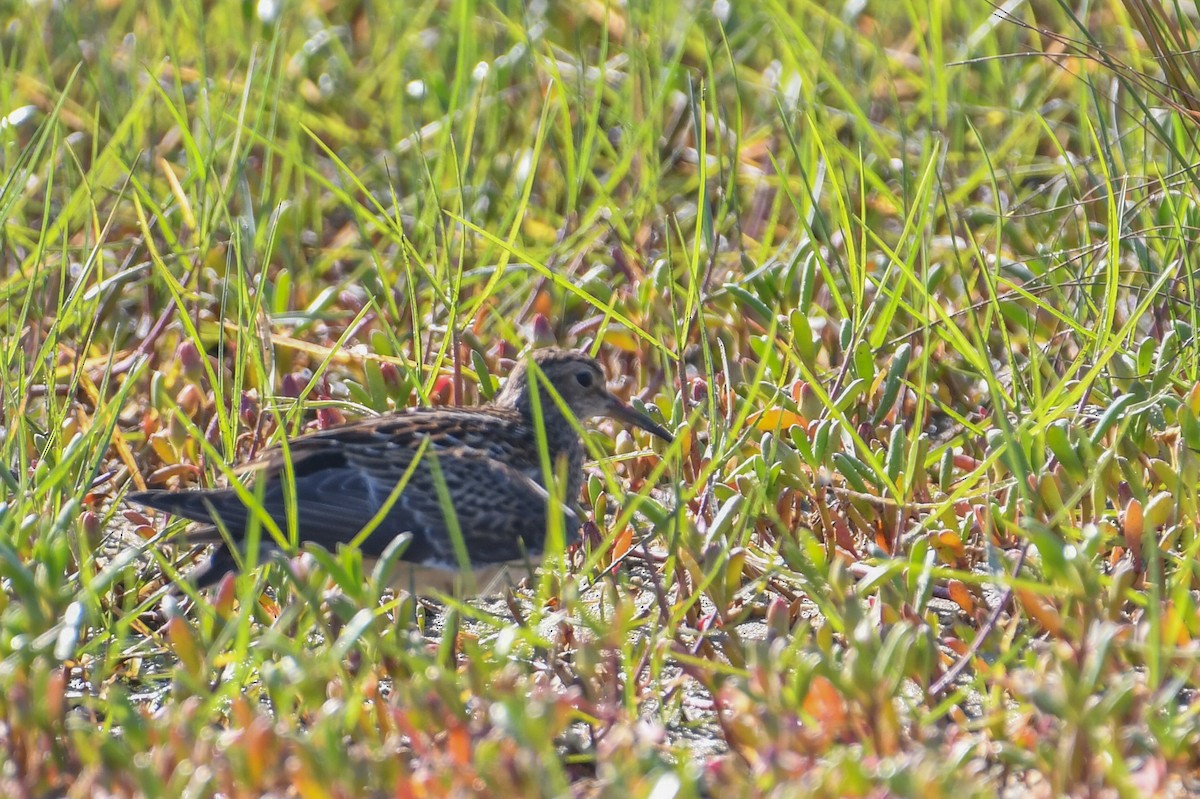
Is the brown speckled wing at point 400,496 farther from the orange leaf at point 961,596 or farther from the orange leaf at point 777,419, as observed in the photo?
the orange leaf at point 961,596

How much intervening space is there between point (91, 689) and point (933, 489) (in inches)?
89.4

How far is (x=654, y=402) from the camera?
5375mm

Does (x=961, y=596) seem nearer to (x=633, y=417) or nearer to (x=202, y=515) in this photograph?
(x=633, y=417)

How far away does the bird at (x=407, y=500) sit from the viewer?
13.8 feet

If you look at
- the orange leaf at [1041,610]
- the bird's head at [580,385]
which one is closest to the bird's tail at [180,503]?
the bird's head at [580,385]

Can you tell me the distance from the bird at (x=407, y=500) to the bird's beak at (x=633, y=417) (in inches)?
12.0

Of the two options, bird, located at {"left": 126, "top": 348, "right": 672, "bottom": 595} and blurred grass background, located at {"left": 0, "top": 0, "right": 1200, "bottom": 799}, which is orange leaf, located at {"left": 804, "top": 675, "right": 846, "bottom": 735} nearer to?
blurred grass background, located at {"left": 0, "top": 0, "right": 1200, "bottom": 799}

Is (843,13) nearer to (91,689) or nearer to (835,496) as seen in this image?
(835,496)

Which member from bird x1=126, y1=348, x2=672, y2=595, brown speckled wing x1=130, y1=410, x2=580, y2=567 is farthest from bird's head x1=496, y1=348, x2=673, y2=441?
brown speckled wing x1=130, y1=410, x2=580, y2=567

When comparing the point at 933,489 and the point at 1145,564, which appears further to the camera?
the point at 933,489

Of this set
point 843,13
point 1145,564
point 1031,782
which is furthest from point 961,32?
point 1031,782

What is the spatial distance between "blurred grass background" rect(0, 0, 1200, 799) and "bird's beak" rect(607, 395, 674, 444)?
0.09m

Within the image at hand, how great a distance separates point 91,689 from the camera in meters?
3.94

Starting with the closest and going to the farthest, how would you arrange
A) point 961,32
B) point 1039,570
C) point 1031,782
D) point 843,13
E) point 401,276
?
1. point 1031,782
2. point 1039,570
3. point 401,276
4. point 843,13
5. point 961,32
